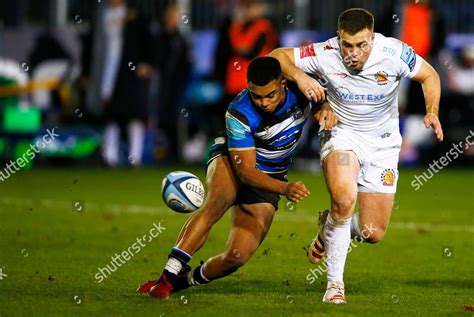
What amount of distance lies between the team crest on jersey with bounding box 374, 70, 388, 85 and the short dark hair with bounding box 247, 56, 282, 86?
36.9 inches

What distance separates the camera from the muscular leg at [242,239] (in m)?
8.66

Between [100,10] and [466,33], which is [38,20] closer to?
[100,10]

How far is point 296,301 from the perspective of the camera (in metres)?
8.52

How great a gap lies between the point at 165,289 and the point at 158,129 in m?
14.0

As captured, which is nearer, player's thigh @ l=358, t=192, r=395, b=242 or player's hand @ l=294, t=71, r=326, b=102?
player's hand @ l=294, t=71, r=326, b=102

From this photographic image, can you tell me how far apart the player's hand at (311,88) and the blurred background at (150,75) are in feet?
39.1

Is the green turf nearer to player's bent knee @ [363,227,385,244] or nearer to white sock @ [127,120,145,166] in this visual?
player's bent knee @ [363,227,385,244]

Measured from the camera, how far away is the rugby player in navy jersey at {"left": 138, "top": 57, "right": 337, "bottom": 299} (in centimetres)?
Result: 835

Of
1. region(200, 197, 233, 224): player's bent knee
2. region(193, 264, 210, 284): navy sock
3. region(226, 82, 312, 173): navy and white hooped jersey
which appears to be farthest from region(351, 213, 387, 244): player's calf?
region(193, 264, 210, 284): navy sock

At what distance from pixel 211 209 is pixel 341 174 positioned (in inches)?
39.2

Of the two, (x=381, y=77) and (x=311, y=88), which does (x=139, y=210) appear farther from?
(x=311, y=88)

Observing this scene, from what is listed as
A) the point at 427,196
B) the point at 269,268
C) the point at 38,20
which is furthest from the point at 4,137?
the point at 269,268
